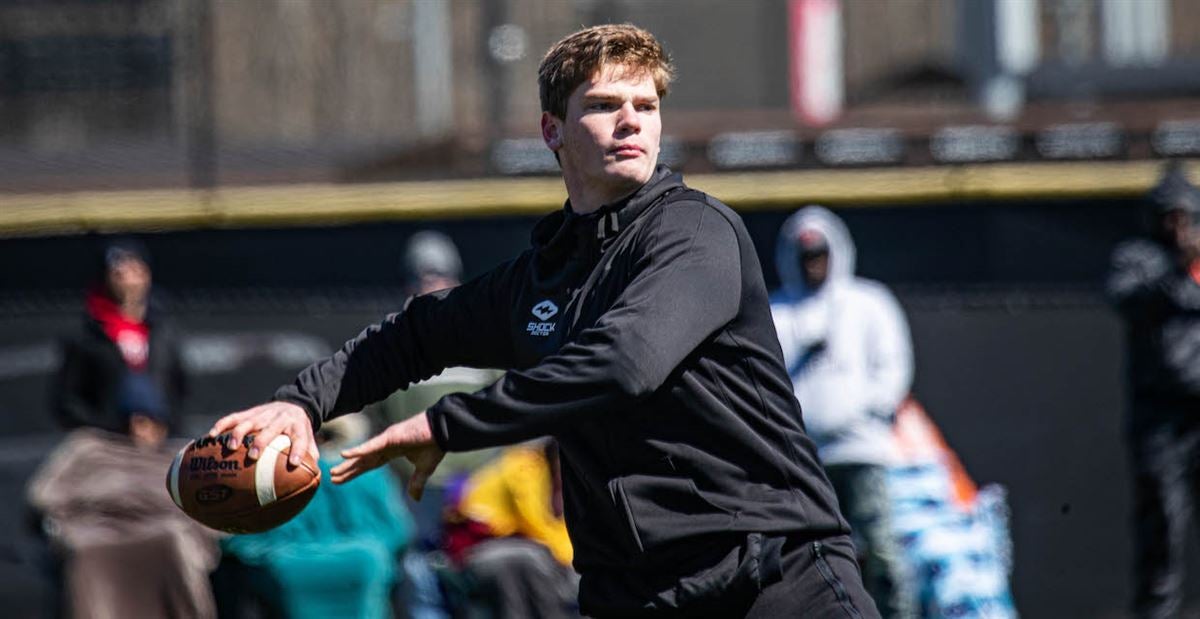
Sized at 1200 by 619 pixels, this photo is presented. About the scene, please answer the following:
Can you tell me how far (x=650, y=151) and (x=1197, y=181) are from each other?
6.02 meters

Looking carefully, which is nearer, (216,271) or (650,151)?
(650,151)

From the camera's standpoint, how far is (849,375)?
25.3 ft

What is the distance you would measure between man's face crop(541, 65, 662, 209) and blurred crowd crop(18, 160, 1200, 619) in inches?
155

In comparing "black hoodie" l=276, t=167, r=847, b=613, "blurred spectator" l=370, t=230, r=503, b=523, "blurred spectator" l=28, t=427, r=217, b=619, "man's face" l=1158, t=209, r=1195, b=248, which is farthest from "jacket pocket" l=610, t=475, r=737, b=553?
"man's face" l=1158, t=209, r=1195, b=248

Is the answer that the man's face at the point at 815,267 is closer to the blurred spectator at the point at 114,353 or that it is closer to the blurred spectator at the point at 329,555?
the blurred spectator at the point at 329,555

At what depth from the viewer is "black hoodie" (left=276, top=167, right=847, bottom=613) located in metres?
3.12

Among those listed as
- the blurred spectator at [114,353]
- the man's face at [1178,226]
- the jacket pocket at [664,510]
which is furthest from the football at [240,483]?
the man's face at [1178,226]

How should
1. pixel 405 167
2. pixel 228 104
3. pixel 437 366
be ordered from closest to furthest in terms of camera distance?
1. pixel 437 366
2. pixel 405 167
3. pixel 228 104

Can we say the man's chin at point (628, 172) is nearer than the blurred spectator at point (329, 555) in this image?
Yes

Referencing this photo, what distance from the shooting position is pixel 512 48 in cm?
962

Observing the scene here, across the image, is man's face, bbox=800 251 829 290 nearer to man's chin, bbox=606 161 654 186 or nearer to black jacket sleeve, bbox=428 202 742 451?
man's chin, bbox=606 161 654 186

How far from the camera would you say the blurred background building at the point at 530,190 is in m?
8.68

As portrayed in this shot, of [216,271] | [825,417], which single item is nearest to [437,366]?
[825,417]

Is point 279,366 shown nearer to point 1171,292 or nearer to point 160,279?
point 160,279
